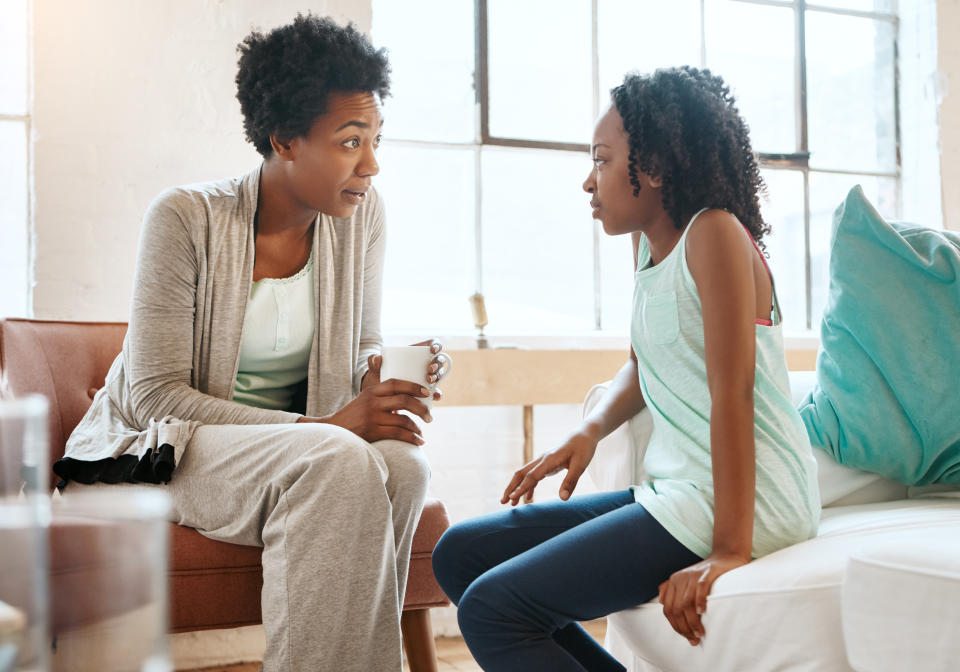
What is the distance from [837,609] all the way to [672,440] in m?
0.32

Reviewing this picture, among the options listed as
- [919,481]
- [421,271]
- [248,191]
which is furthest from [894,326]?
[421,271]

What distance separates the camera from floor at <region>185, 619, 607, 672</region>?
6.97ft

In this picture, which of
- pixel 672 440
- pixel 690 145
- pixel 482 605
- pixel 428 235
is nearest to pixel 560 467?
pixel 672 440

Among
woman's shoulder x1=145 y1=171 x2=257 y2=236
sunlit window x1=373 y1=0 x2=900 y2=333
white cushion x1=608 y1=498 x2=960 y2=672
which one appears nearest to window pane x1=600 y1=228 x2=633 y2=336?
sunlit window x1=373 y1=0 x2=900 y2=333

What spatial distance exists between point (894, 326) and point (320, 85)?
3.40 feet

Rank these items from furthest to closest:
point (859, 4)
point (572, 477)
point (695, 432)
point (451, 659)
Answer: point (859, 4) < point (451, 659) < point (572, 477) < point (695, 432)

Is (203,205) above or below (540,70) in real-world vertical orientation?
below

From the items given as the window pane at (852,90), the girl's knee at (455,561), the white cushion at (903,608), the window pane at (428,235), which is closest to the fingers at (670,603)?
the white cushion at (903,608)

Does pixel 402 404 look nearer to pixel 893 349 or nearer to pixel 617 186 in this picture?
pixel 617 186

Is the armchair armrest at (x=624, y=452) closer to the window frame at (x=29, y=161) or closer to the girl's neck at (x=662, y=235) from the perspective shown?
the girl's neck at (x=662, y=235)

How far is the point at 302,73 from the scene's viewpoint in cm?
149

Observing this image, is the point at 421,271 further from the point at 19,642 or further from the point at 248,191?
the point at 19,642

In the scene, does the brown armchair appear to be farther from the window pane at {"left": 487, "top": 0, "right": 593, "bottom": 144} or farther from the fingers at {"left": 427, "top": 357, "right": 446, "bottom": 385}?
the window pane at {"left": 487, "top": 0, "right": 593, "bottom": 144}

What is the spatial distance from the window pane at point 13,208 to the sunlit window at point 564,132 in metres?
1.06
